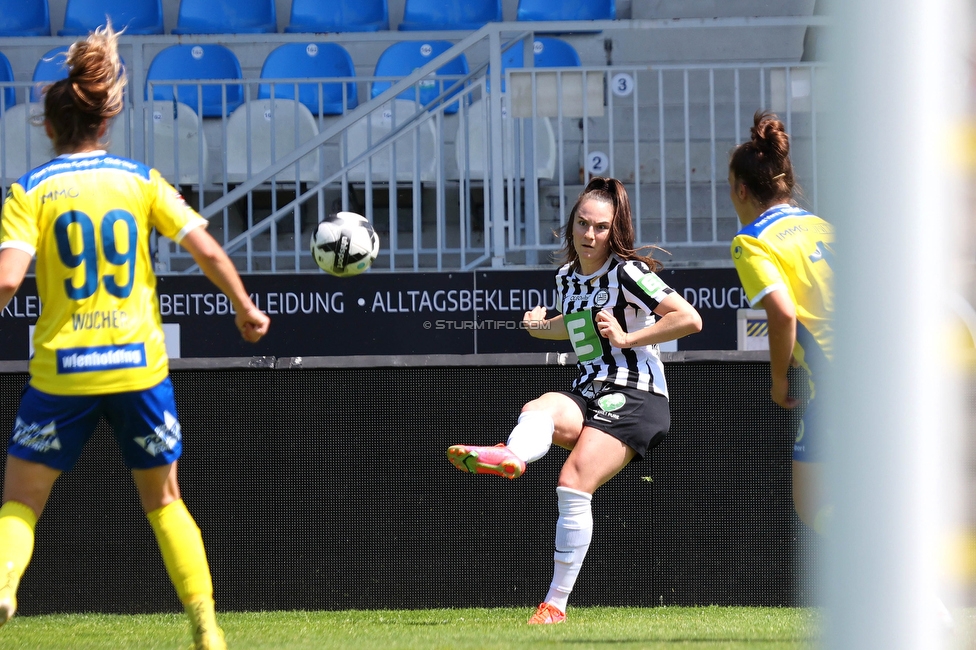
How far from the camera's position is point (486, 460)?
3.70 meters

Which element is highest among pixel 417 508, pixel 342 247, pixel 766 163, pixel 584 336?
pixel 766 163

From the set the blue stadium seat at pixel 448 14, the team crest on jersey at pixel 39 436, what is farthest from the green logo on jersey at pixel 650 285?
the blue stadium seat at pixel 448 14

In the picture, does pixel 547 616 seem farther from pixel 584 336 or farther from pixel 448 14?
pixel 448 14

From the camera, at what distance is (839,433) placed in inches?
44.3

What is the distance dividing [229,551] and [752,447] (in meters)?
2.44

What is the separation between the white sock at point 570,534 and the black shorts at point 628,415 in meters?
0.26

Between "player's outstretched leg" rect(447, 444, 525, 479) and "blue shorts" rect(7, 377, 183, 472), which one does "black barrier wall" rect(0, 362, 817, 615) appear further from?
"blue shorts" rect(7, 377, 183, 472)

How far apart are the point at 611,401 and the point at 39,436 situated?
6.54 ft

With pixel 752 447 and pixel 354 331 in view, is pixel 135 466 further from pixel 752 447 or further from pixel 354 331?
pixel 354 331

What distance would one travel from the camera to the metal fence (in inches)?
286

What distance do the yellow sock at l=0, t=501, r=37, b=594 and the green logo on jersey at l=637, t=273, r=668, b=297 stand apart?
7.40ft

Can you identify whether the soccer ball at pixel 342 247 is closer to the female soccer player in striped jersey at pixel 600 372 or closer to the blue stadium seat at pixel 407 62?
the female soccer player in striped jersey at pixel 600 372

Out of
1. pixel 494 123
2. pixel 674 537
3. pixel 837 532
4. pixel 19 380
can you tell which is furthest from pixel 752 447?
pixel 837 532

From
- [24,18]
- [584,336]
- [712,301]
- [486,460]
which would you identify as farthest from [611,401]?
[24,18]
